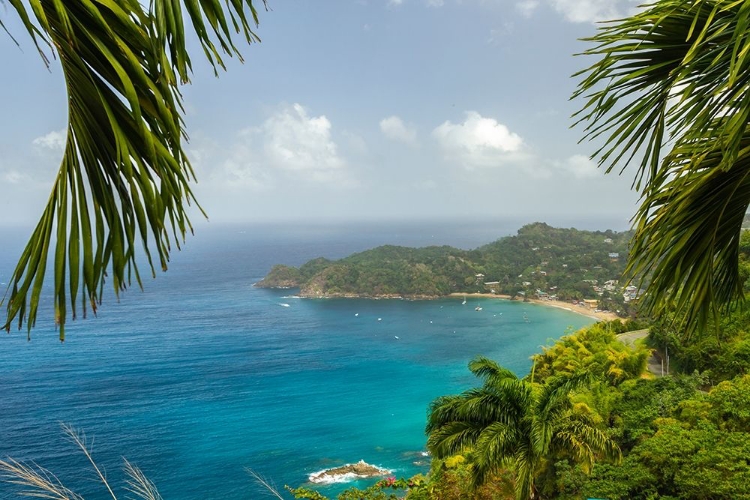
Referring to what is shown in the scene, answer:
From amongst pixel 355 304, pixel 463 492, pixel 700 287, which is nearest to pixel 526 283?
pixel 355 304

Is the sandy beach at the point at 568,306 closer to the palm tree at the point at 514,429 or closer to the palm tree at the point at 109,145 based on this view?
the palm tree at the point at 514,429

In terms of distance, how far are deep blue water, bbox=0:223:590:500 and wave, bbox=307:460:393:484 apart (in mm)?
475

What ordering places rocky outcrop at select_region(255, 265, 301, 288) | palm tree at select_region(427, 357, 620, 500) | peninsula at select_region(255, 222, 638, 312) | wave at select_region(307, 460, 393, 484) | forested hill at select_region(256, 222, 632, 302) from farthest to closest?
rocky outcrop at select_region(255, 265, 301, 288)
forested hill at select_region(256, 222, 632, 302)
peninsula at select_region(255, 222, 638, 312)
wave at select_region(307, 460, 393, 484)
palm tree at select_region(427, 357, 620, 500)

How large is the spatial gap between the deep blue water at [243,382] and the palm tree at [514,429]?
5.69 meters

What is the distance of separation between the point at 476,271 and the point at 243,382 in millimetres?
33150

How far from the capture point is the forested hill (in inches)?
1966

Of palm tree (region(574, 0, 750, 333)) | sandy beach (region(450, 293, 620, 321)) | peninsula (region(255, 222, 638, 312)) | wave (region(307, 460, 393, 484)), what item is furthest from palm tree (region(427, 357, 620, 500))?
peninsula (region(255, 222, 638, 312))

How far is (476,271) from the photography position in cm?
5469

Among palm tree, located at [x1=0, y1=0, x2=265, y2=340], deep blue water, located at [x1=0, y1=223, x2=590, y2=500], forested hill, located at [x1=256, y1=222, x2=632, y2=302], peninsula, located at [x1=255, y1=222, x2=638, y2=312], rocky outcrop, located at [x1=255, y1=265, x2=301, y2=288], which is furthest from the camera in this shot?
rocky outcrop, located at [x1=255, y1=265, x2=301, y2=288]

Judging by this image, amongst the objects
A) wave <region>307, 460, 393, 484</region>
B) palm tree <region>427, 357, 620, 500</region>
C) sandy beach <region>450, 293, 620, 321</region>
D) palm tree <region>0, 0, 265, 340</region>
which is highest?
palm tree <region>0, 0, 265, 340</region>

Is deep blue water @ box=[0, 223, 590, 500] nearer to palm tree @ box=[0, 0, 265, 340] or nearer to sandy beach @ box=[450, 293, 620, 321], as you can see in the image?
sandy beach @ box=[450, 293, 620, 321]

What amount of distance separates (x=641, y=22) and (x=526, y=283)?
170 feet

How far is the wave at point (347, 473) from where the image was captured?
16406 mm

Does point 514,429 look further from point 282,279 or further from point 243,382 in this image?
point 282,279
